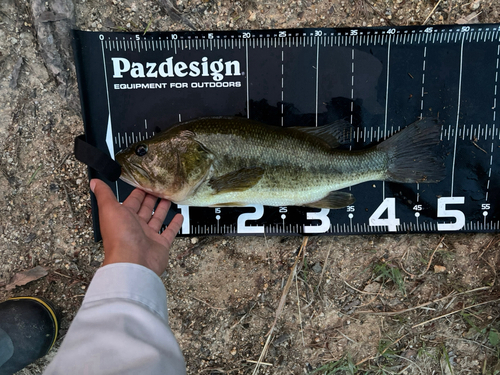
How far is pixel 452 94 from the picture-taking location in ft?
9.76

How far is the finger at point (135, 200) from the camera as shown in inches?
104

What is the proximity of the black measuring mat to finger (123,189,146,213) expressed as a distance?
432 mm

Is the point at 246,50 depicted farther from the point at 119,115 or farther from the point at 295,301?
the point at 295,301

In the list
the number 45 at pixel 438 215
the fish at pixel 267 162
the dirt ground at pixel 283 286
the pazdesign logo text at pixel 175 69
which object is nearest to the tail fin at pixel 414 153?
the fish at pixel 267 162

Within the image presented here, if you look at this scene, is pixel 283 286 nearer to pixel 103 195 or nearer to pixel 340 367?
pixel 340 367

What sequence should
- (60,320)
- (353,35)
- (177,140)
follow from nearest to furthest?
(177,140) < (353,35) < (60,320)

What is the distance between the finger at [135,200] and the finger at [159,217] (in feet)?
0.49

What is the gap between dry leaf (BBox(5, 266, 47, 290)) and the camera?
121 inches

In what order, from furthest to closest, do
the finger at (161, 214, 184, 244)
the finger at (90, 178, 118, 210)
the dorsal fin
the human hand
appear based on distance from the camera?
the dorsal fin, the finger at (161, 214, 184, 244), the finger at (90, 178, 118, 210), the human hand

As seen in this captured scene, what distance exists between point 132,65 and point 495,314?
161 inches

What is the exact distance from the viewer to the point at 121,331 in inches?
70.7

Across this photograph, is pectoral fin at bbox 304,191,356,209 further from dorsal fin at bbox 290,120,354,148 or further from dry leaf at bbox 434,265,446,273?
dry leaf at bbox 434,265,446,273

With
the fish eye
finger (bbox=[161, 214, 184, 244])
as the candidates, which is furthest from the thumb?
finger (bbox=[161, 214, 184, 244])

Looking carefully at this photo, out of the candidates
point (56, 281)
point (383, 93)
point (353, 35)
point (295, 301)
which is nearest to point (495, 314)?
point (295, 301)
